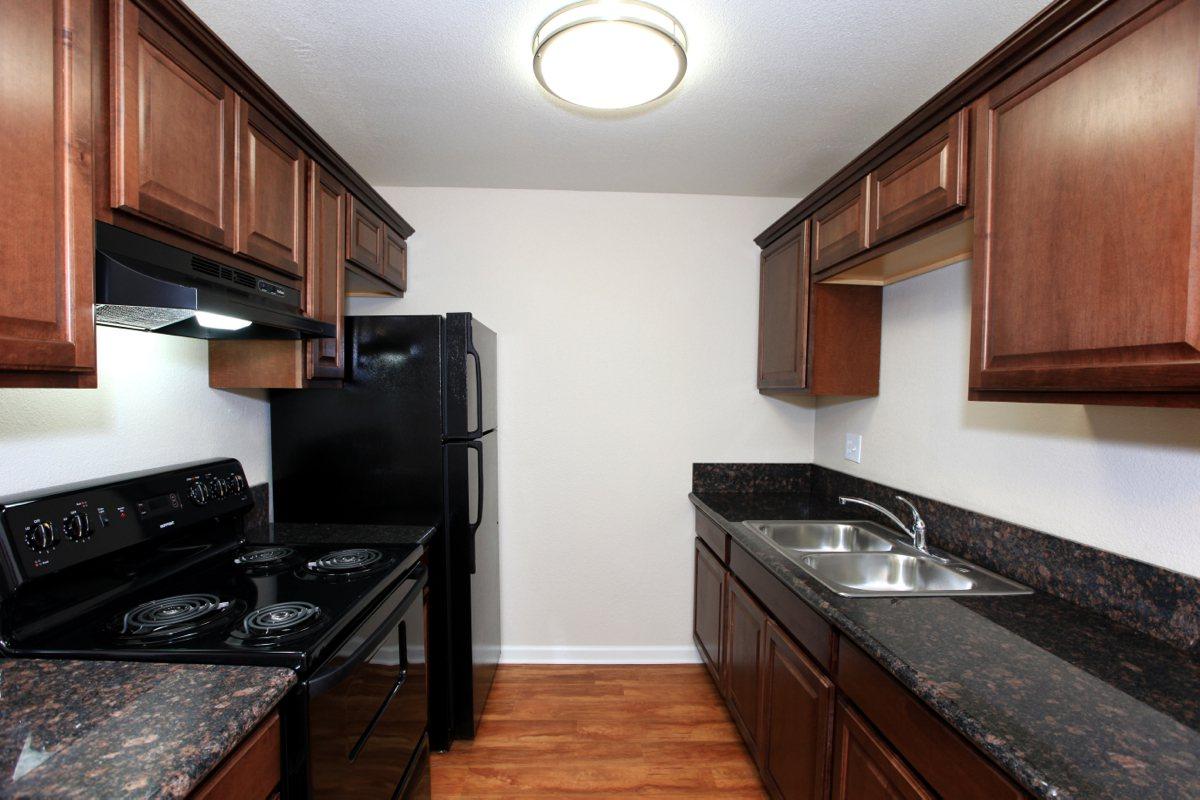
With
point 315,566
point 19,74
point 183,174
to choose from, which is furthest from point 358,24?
point 315,566

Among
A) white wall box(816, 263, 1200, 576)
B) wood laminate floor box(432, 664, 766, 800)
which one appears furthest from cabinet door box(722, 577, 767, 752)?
white wall box(816, 263, 1200, 576)

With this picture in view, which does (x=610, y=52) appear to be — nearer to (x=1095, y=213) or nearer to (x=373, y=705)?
(x=1095, y=213)

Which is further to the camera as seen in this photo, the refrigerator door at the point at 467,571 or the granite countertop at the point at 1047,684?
the refrigerator door at the point at 467,571

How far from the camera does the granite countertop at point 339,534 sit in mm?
1961

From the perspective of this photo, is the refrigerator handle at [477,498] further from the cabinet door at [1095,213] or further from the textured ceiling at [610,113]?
the cabinet door at [1095,213]

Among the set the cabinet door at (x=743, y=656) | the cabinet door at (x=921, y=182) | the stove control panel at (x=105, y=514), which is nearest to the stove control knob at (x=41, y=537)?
the stove control panel at (x=105, y=514)

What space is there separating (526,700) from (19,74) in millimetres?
2671

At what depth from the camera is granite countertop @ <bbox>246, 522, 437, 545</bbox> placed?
1961mm

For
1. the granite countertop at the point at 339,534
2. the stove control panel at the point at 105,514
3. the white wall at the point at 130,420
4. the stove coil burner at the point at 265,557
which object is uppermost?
the white wall at the point at 130,420

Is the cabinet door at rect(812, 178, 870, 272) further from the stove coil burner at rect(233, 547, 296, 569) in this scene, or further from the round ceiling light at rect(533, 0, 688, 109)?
the stove coil burner at rect(233, 547, 296, 569)

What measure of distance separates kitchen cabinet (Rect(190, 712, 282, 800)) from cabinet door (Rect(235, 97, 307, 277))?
3.97 feet

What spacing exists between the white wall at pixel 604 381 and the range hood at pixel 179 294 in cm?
119

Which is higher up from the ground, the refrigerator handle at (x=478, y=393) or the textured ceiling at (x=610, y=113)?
the textured ceiling at (x=610, y=113)

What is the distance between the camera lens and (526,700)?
8.39 feet
